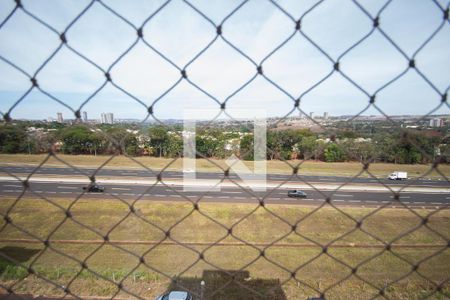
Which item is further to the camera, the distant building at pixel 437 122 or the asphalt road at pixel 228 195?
the asphalt road at pixel 228 195

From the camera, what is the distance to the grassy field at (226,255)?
610cm

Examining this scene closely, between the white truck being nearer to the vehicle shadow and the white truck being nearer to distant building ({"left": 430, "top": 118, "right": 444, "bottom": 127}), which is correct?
the vehicle shadow

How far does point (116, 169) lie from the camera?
1848 cm

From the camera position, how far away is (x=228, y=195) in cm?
1291

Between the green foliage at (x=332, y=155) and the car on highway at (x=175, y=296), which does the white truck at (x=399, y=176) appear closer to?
the green foliage at (x=332, y=155)

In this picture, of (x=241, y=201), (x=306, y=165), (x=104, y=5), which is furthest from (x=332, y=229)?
(x=306, y=165)

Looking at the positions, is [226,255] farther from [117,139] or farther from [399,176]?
[399,176]

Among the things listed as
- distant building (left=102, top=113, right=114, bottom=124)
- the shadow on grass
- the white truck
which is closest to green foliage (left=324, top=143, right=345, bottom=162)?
the white truck

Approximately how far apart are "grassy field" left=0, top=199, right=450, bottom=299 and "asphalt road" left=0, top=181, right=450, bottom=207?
891 millimetres

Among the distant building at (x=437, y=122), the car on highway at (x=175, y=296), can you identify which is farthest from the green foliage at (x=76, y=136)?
the car on highway at (x=175, y=296)

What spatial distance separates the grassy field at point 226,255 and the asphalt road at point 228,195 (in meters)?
0.89

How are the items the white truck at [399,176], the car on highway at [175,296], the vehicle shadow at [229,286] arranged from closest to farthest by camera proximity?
the car on highway at [175,296]
the vehicle shadow at [229,286]
the white truck at [399,176]

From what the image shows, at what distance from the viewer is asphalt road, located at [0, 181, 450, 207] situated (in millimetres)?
12219

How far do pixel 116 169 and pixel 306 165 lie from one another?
557 inches
